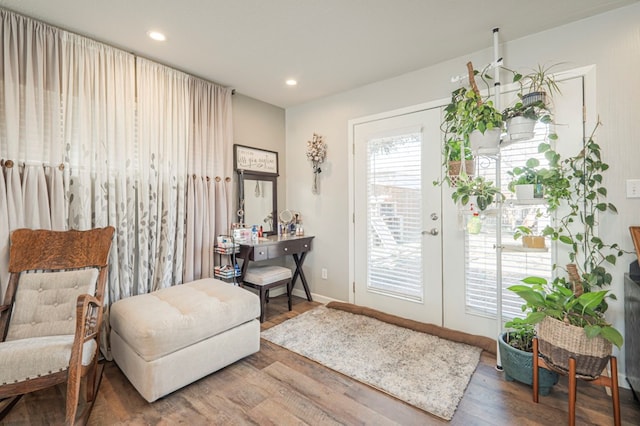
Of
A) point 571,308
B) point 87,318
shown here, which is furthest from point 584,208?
point 87,318

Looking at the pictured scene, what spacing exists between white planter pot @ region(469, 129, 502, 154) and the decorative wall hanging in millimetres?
1834

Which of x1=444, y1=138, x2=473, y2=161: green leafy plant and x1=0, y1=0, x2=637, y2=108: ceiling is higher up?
x1=0, y1=0, x2=637, y2=108: ceiling

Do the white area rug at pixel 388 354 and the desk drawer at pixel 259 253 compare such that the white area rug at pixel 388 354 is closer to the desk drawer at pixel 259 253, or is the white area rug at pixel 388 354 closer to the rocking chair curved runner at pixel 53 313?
the desk drawer at pixel 259 253

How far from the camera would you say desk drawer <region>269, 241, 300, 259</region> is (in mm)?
3151

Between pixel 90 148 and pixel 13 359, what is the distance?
1.51 m

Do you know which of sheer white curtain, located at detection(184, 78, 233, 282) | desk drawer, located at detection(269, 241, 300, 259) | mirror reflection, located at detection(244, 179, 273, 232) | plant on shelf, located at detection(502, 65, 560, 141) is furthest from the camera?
mirror reflection, located at detection(244, 179, 273, 232)

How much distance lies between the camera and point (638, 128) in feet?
6.23

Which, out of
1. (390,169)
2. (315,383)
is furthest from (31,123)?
(390,169)

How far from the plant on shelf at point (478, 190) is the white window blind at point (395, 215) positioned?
67cm

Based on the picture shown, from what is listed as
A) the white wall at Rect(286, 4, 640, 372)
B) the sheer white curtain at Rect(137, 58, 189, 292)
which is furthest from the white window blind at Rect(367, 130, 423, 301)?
the sheer white curtain at Rect(137, 58, 189, 292)

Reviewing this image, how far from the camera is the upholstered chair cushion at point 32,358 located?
1379mm

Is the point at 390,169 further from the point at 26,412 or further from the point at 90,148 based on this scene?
the point at 26,412

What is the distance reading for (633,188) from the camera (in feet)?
6.26

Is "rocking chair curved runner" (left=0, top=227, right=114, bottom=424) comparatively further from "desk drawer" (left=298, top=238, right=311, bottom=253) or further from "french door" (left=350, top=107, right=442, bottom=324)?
"french door" (left=350, top=107, right=442, bottom=324)
